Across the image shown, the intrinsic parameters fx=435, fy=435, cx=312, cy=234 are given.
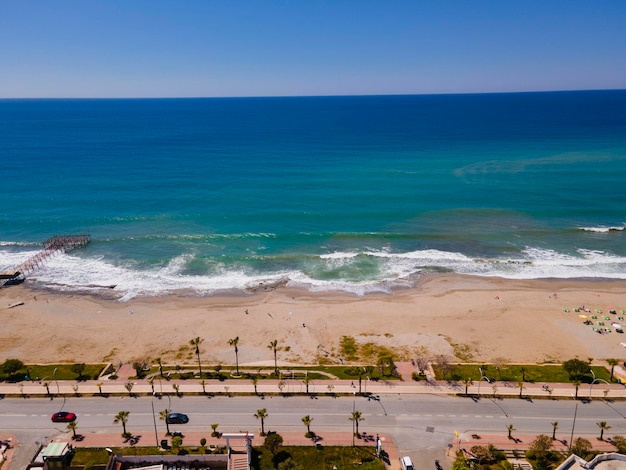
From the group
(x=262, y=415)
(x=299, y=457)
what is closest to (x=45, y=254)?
(x=262, y=415)

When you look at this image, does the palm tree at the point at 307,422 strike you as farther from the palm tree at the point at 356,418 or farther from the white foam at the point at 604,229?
the white foam at the point at 604,229

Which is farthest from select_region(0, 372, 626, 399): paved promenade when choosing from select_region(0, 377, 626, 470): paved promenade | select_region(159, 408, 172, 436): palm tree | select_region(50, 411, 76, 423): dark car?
select_region(159, 408, 172, 436): palm tree

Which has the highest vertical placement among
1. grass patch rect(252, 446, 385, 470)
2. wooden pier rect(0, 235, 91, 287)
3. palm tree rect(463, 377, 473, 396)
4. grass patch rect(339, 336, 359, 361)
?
wooden pier rect(0, 235, 91, 287)

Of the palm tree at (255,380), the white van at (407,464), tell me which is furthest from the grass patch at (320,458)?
the palm tree at (255,380)

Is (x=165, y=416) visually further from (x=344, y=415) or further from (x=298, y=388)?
(x=344, y=415)

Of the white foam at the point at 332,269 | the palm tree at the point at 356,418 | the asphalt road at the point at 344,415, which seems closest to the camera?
the palm tree at the point at 356,418

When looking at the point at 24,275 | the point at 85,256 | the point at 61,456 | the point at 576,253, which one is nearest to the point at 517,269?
the point at 576,253

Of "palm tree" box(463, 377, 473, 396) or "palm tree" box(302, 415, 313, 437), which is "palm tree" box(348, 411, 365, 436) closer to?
"palm tree" box(302, 415, 313, 437)

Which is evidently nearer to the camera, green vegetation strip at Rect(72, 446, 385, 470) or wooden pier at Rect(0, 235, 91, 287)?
green vegetation strip at Rect(72, 446, 385, 470)
